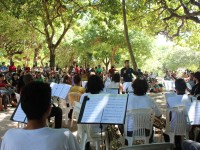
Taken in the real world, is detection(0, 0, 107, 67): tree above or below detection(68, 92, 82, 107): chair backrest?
above

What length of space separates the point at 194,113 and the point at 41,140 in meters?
2.67

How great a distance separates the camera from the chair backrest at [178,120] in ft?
16.6

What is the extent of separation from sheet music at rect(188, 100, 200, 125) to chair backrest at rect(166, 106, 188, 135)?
33.2 inches

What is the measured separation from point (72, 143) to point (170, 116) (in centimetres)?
333

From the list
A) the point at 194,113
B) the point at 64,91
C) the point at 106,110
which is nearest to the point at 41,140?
the point at 106,110

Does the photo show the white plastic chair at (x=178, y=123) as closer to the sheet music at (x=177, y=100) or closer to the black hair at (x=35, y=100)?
the sheet music at (x=177, y=100)

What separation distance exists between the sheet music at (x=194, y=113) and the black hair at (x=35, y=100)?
8.41 ft

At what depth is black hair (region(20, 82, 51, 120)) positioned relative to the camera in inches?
81.7

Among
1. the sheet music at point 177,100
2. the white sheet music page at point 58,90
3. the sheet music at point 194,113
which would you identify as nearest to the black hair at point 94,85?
the sheet music at point 177,100

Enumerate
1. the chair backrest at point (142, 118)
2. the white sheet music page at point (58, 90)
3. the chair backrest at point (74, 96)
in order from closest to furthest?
the chair backrest at point (142, 118) < the white sheet music page at point (58, 90) < the chair backrest at point (74, 96)

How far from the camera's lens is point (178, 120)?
510 centimetres

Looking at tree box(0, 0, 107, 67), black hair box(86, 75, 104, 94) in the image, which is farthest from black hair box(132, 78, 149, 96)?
tree box(0, 0, 107, 67)

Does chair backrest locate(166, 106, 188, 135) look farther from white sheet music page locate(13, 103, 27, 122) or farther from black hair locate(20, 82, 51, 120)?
black hair locate(20, 82, 51, 120)

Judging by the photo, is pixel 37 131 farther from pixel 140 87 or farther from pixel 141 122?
pixel 140 87
